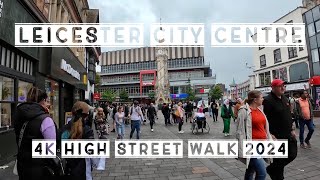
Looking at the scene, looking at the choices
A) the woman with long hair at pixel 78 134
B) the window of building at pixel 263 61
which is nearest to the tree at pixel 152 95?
the window of building at pixel 263 61

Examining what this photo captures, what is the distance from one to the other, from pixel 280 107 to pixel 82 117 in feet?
10.4

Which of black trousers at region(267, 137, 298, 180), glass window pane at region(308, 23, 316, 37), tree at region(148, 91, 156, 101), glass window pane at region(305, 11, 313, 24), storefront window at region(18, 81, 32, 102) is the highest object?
glass window pane at region(305, 11, 313, 24)

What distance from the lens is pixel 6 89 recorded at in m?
8.29

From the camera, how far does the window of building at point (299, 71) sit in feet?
110

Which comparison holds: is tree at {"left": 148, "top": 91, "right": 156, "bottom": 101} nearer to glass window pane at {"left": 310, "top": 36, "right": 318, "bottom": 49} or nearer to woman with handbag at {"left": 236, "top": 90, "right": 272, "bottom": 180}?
glass window pane at {"left": 310, "top": 36, "right": 318, "bottom": 49}

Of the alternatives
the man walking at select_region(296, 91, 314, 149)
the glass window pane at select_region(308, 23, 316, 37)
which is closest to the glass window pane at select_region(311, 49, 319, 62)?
the glass window pane at select_region(308, 23, 316, 37)

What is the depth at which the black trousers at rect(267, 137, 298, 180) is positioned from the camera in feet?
15.8

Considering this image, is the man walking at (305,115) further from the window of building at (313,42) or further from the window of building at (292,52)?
the window of building at (292,52)

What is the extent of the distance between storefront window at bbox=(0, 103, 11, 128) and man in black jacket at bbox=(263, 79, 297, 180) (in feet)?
22.3

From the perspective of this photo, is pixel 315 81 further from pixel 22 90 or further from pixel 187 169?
pixel 22 90

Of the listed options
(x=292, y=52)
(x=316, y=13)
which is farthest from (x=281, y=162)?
(x=292, y=52)

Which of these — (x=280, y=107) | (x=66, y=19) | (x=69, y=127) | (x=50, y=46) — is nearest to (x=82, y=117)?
(x=69, y=127)

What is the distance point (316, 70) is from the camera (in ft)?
105

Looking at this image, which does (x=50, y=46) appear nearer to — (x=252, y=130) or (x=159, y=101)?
(x=252, y=130)
